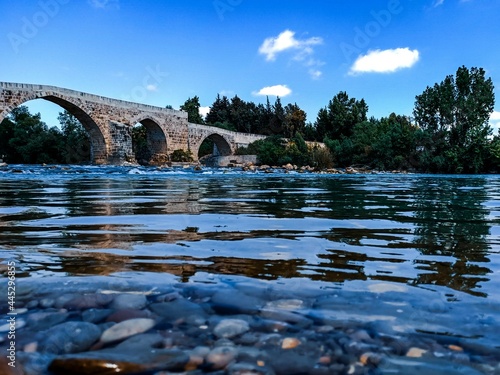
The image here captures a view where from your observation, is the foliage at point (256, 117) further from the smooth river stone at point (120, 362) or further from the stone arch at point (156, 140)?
the smooth river stone at point (120, 362)

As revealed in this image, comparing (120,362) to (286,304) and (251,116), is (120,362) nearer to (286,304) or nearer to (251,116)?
(286,304)

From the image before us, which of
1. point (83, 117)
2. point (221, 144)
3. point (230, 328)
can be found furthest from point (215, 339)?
point (221, 144)

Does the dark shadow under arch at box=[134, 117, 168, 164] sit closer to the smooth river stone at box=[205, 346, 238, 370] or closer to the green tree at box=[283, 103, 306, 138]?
the green tree at box=[283, 103, 306, 138]

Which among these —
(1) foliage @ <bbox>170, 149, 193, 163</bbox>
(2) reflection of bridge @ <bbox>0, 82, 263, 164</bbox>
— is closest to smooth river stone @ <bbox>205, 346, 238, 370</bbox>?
(2) reflection of bridge @ <bbox>0, 82, 263, 164</bbox>

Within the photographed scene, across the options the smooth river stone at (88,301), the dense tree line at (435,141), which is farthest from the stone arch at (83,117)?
the smooth river stone at (88,301)

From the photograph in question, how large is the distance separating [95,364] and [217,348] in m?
0.25

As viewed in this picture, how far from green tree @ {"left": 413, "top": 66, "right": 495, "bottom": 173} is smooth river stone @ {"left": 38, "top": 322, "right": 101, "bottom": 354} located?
2325 cm

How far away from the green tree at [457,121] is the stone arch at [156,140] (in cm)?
1700

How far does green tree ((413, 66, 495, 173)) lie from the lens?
21.1 m

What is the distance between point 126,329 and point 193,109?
45.2m

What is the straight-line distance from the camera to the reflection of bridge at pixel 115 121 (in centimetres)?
1791

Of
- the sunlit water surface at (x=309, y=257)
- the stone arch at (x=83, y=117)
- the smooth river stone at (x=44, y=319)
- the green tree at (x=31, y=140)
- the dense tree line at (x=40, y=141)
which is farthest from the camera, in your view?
the green tree at (x=31, y=140)

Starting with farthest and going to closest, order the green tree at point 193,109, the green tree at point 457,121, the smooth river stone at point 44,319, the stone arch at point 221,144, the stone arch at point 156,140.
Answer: the green tree at point 193,109 < the stone arch at point 221,144 < the stone arch at point 156,140 < the green tree at point 457,121 < the smooth river stone at point 44,319

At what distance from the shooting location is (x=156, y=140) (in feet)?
92.6
